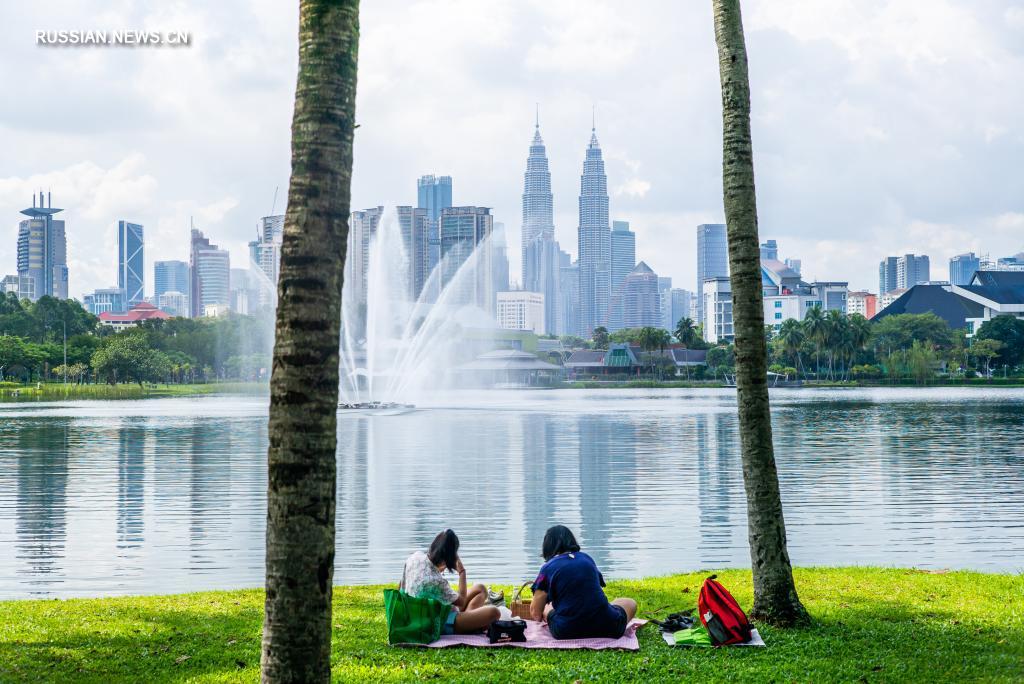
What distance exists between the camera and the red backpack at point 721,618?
26.6 feet

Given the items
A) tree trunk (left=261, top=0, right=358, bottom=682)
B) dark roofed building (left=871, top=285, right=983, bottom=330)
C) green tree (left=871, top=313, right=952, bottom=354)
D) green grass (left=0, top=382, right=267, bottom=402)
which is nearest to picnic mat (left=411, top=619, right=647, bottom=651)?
tree trunk (left=261, top=0, right=358, bottom=682)

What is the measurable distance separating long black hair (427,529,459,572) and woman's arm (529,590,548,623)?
799 millimetres

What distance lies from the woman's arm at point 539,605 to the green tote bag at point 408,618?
93 cm

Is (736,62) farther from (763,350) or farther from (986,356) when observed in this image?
(986,356)

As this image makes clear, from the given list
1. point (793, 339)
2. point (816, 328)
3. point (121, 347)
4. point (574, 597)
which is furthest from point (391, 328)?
point (793, 339)

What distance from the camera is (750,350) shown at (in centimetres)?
887

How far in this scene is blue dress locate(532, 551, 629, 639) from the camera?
8242mm

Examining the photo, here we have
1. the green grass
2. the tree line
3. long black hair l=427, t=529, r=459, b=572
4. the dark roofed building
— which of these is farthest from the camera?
the dark roofed building

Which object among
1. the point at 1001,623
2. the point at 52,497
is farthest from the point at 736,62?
the point at 52,497

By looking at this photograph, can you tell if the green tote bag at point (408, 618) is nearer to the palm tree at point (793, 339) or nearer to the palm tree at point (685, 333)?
the palm tree at point (793, 339)

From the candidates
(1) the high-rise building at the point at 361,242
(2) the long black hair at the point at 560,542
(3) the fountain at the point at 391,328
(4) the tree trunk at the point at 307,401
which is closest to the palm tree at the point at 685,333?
(1) the high-rise building at the point at 361,242

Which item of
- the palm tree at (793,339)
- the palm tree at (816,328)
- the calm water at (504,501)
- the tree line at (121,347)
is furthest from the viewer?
the palm tree at (793,339)

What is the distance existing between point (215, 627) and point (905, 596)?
6882 millimetres

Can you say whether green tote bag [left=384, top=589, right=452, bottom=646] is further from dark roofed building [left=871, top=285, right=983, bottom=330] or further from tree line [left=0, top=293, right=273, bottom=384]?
dark roofed building [left=871, top=285, right=983, bottom=330]
